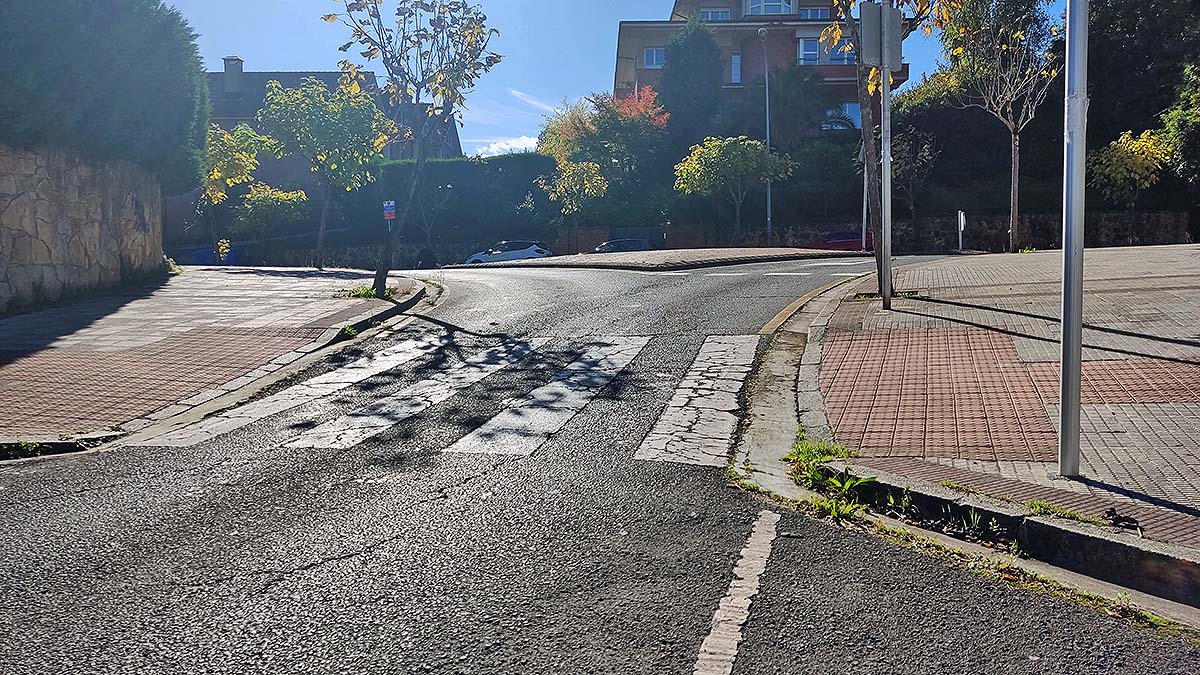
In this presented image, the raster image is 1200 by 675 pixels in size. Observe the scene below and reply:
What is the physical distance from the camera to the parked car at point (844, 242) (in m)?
37.6

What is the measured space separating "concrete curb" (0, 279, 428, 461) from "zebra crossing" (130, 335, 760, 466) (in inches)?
13.2

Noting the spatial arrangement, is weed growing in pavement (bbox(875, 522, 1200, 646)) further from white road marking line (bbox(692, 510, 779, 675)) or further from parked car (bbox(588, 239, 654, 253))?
parked car (bbox(588, 239, 654, 253))

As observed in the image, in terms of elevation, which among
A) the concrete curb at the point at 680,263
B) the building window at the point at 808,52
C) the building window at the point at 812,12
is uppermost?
the building window at the point at 812,12

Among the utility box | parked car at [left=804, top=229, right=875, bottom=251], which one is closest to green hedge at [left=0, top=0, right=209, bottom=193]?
the utility box

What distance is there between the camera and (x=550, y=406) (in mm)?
7719

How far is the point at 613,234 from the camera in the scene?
47625mm

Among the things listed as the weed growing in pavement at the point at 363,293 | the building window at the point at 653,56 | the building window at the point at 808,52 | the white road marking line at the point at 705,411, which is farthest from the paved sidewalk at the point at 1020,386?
the building window at the point at 653,56

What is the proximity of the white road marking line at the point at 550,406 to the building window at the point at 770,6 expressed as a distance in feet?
177

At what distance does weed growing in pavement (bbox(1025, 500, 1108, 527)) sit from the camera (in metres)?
4.27

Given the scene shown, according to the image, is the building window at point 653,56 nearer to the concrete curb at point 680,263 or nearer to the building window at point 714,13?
the building window at point 714,13

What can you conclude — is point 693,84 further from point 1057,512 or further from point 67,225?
point 1057,512

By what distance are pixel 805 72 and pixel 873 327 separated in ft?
144

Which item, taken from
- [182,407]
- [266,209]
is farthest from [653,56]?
[182,407]

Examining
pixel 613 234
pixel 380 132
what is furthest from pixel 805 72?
pixel 380 132
